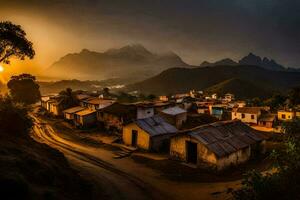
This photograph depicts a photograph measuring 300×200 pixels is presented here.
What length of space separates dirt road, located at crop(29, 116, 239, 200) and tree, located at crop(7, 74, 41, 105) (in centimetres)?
5522

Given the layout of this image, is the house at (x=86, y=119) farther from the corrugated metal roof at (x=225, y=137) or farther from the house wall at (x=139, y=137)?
the corrugated metal roof at (x=225, y=137)

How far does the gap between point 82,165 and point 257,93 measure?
14516 centimetres

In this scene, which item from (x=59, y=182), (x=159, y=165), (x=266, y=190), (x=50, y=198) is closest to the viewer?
(x=266, y=190)

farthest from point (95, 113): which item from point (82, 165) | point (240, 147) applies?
point (240, 147)

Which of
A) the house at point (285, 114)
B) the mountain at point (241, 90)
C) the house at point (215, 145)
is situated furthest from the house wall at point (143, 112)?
the mountain at point (241, 90)

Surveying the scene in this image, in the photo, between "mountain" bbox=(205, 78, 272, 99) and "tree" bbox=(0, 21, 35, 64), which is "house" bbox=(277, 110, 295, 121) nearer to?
"tree" bbox=(0, 21, 35, 64)

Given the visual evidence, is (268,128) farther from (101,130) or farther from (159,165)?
(159,165)

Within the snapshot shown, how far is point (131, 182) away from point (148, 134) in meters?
11.3

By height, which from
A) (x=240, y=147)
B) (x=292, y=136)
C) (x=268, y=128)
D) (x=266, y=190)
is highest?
(x=292, y=136)

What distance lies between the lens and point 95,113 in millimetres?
53969

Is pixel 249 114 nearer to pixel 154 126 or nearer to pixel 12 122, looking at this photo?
pixel 154 126

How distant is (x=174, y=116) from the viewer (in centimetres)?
5400

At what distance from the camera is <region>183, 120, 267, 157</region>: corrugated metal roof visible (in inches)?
1067

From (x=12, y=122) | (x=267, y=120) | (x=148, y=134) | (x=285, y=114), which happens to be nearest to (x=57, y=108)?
(x=148, y=134)
